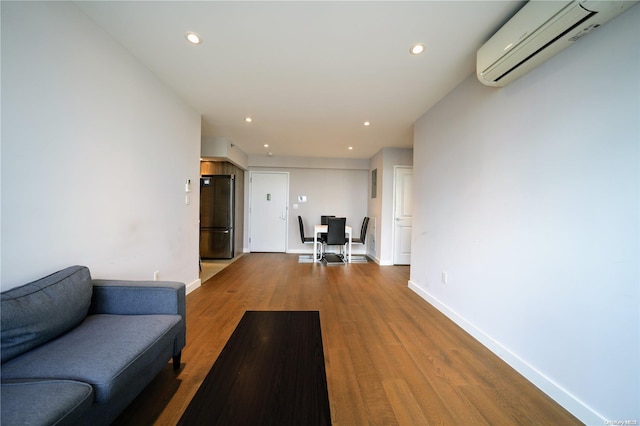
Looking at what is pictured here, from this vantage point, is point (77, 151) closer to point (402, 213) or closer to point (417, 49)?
point (417, 49)

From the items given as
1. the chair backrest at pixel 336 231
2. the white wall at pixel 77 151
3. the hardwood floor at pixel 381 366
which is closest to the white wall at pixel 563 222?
the hardwood floor at pixel 381 366

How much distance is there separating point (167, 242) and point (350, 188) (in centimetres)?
435

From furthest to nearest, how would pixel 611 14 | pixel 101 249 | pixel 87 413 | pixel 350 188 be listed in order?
pixel 350 188 < pixel 101 249 < pixel 611 14 < pixel 87 413

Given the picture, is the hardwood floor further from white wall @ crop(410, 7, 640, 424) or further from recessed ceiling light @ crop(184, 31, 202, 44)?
recessed ceiling light @ crop(184, 31, 202, 44)

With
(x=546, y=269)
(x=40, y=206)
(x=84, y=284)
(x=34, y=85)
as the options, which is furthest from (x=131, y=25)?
(x=546, y=269)

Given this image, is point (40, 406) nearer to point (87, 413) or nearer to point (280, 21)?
point (87, 413)

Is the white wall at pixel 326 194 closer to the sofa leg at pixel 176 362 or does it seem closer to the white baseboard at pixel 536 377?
the white baseboard at pixel 536 377

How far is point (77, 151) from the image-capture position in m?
1.54

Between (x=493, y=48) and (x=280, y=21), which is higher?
(x=280, y=21)

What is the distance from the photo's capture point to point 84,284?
1347 mm

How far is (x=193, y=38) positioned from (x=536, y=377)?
3.43 metres

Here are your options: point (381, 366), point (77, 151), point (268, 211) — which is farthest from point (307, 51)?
point (268, 211)

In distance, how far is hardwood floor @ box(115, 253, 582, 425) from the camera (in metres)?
1.27

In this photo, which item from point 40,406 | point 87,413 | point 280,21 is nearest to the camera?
point 40,406
